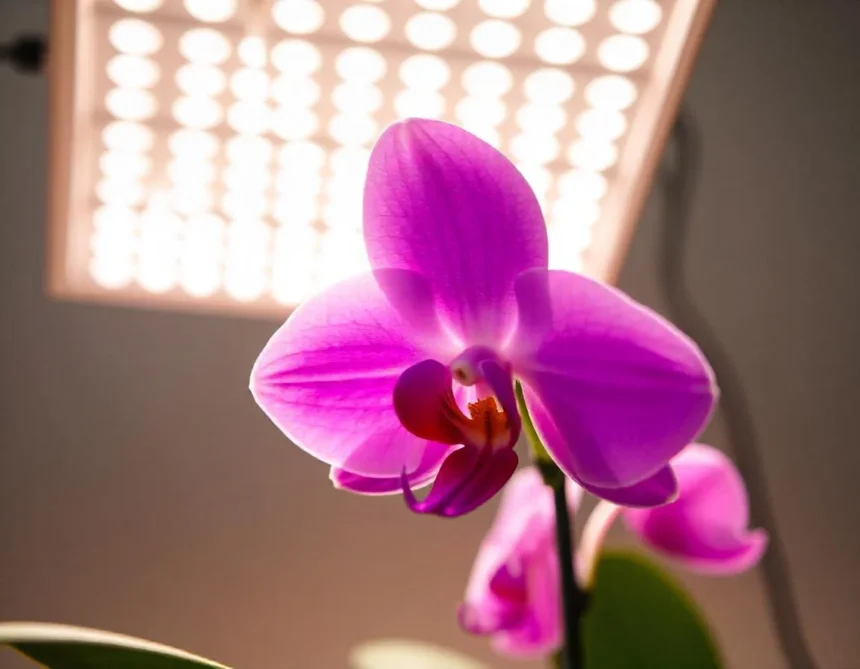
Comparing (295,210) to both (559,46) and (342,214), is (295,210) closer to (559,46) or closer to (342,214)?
(342,214)

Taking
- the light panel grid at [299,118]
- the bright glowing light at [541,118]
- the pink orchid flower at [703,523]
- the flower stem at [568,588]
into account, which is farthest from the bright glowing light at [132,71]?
Answer: the pink orchid flower at [703,523]

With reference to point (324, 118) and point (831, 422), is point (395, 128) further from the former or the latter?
point (831, 422)

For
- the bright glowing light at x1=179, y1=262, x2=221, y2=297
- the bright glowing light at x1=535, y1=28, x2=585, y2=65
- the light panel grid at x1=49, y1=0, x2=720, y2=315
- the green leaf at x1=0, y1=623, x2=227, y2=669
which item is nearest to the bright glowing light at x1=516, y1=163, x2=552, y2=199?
the light panel grid at x1=49, y1=0, x2=720, y2=315

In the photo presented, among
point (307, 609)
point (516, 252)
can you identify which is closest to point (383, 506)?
point (307, 609)

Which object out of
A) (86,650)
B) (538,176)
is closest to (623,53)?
(538,176)

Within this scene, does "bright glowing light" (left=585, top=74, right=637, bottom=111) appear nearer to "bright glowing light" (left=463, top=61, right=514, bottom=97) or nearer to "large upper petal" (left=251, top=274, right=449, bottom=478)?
"bright glowing light" (left=463, top=61, right=514, bottom=97)

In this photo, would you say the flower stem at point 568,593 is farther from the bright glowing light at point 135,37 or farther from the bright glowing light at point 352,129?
the bright glowing light at point 135,37

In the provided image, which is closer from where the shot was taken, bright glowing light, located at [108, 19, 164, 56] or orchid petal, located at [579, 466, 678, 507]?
orchid petal, located at [579, 466, 678, 507]
